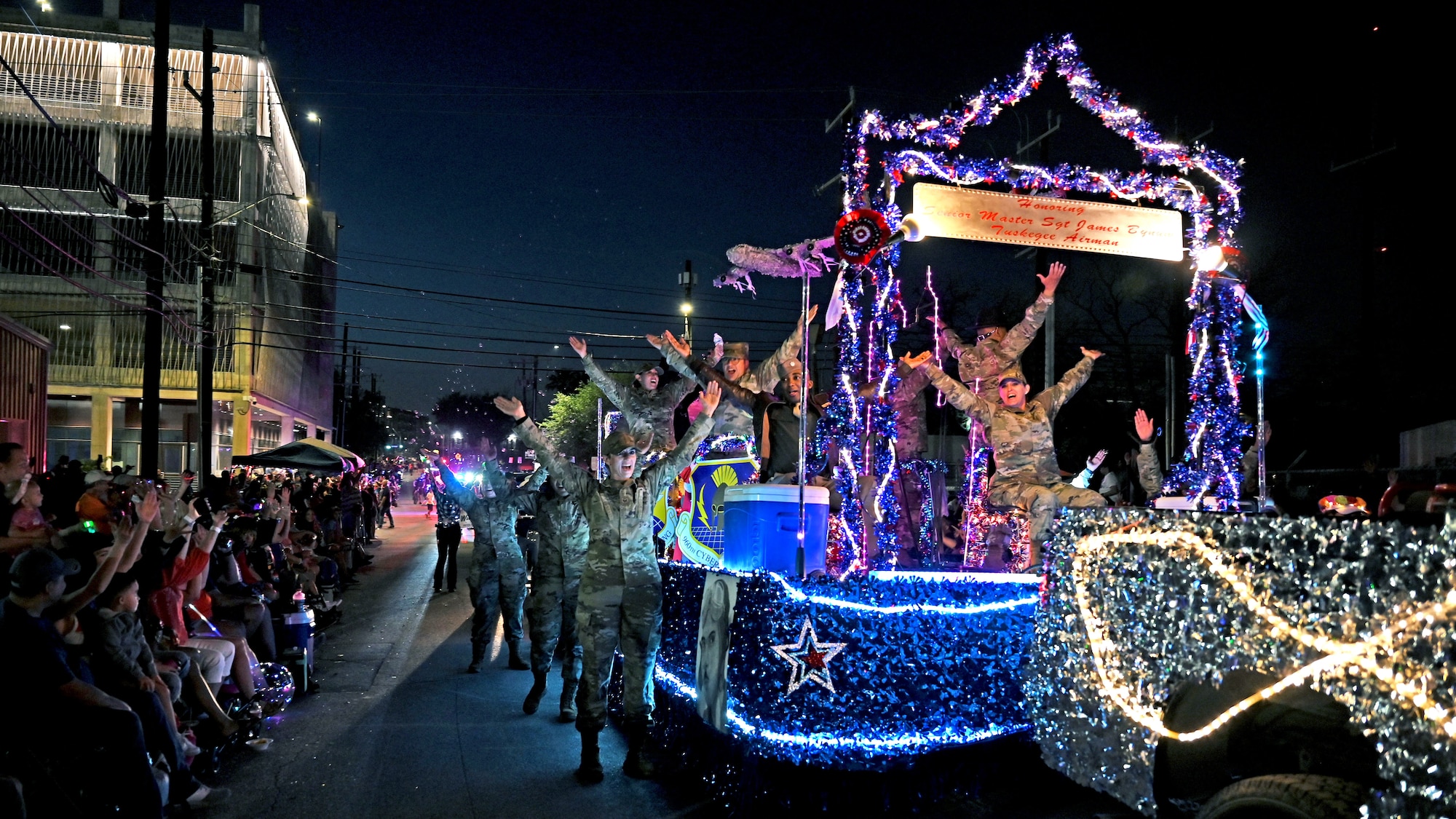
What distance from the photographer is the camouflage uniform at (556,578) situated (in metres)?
8.02

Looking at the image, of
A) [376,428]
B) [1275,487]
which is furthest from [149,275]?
[376,428]

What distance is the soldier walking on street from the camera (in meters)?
7.97

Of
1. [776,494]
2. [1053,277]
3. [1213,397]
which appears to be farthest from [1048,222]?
[776,494]

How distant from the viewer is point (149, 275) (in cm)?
1507

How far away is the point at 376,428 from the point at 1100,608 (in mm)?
95141

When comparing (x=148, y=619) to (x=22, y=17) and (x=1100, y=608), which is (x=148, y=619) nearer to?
(x=1100, y=608)

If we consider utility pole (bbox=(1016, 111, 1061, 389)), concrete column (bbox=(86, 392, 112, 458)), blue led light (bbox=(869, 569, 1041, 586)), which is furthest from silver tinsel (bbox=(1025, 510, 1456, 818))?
concrete column (bbox=(86, 392, 112, 458))

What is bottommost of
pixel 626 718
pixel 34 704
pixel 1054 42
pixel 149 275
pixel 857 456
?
pixel 626 718

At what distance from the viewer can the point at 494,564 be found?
10117mm

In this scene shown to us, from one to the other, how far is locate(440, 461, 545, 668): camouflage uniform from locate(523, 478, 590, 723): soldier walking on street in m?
1.41

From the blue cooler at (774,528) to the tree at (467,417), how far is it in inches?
3163

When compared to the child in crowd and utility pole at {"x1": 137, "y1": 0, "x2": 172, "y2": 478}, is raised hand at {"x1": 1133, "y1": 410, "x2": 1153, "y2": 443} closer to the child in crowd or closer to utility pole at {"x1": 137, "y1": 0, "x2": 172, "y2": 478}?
the child in crowd

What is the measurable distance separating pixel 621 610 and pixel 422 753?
1804mm

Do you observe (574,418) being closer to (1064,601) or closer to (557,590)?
(557,590)
